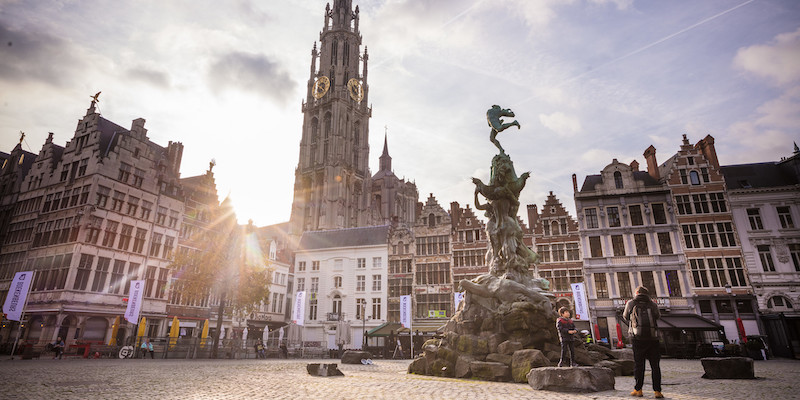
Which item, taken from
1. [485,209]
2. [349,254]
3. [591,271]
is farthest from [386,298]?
[485,209]

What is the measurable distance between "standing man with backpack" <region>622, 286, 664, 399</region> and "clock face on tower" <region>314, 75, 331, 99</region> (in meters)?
83.1

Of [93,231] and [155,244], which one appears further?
[155,244]

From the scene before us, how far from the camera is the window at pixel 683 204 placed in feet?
108

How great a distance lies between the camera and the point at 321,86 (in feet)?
282

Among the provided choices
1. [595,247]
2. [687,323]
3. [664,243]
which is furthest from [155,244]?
[664,243]

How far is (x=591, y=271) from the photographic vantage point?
33.2m

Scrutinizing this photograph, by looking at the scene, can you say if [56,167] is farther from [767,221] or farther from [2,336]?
[767,221]

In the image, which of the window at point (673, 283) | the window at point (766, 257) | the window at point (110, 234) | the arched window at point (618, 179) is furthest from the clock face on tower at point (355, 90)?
the window at point (766, 257)

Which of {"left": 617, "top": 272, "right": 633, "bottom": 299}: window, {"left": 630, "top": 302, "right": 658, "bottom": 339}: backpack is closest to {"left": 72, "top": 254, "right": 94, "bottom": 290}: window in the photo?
{"left": 630, "top": 302, "right": 658, "bottom": 339}: backpack

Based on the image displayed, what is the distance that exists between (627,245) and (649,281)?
3060mm

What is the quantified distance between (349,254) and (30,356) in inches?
1055

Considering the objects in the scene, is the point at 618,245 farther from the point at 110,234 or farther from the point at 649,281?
the point at 110,234

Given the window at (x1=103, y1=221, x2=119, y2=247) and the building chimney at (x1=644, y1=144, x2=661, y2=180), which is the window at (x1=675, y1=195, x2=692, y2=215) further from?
the window at (x1=103, y1=221, x2=119, y2=247)

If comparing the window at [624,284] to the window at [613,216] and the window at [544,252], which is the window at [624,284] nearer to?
the window at [613,216]
